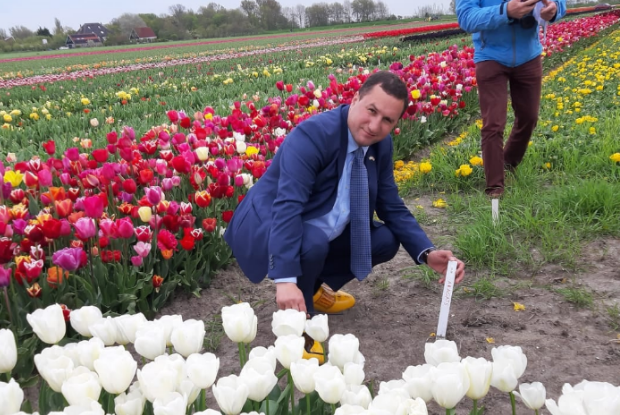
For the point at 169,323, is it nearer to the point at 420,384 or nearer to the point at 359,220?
the point at 420,384

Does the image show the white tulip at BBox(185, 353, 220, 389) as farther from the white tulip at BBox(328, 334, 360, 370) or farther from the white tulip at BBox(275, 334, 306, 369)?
the white tulip at BBox(328, 334, 360, 370)

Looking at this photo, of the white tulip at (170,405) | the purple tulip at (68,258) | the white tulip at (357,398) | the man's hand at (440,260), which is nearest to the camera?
the white tulip at (170,405)

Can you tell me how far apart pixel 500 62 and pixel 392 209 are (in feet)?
5.31

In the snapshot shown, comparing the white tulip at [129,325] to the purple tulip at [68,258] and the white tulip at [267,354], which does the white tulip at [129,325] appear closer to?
the white tulip at [267,354]

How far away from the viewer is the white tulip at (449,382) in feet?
3.12

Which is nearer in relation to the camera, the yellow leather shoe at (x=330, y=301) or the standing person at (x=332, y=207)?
the standing person at (x=332, y=207)

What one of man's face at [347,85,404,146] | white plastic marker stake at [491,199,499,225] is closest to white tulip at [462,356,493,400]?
man's face at [347,85,404,146]

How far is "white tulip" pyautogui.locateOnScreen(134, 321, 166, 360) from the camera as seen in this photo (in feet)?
3.55

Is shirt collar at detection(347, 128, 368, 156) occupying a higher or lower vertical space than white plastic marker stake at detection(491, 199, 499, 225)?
higher

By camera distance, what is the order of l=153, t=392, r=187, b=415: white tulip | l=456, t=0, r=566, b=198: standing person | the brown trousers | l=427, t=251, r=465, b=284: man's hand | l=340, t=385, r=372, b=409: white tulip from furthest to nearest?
the brown trousers, l=456, t=0, r=566, b=198: standing person, l=427, t=251, r=465, b=284: man's hand, l=340, t=385, r=372, b=409: white tulip, l=153, t=392, r=187, b=415: white tulip

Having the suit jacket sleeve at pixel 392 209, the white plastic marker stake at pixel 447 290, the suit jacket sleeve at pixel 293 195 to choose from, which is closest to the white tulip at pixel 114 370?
the suit jacket sleeve at pixel 293 195

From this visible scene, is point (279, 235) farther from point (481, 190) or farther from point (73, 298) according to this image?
point (481, 190)

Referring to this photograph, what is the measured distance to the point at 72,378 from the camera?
94cm

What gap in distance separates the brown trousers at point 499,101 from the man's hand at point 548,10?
0.32 m
